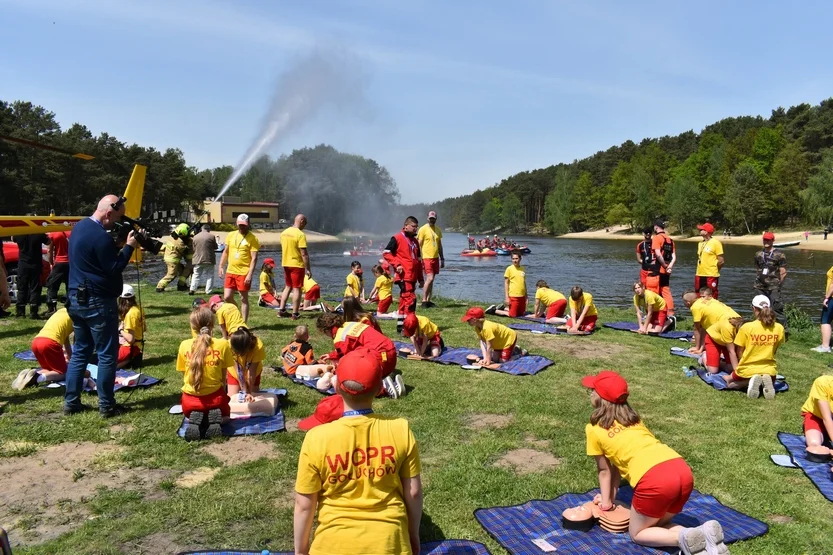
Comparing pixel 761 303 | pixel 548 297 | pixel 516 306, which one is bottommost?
pixel 516 306

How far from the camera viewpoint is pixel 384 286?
13.6 metres

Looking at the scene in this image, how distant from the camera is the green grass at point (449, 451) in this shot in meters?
4.02

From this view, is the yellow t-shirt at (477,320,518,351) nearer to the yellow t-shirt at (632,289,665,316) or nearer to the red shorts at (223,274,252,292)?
the yellow t-shirt at (632,289,665,316)

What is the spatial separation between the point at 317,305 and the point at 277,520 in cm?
1012

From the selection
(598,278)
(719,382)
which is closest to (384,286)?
(719,382)

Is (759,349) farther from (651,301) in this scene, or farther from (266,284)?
(266,284)

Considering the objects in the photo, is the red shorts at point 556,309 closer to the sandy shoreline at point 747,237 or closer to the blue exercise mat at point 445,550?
the blue exercise mat at point 445,550

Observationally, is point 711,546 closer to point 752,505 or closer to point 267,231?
point 752,505

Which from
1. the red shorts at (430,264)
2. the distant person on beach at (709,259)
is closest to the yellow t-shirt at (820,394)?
the distant person on beach at (709,259)

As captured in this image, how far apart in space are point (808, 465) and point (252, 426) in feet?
16.9

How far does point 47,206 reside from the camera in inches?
2172

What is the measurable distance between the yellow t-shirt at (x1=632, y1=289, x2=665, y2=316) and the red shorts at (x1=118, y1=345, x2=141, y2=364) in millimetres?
9175

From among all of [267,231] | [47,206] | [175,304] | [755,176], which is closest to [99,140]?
[47,206]

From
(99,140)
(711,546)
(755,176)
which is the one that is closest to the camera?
(711,546)
